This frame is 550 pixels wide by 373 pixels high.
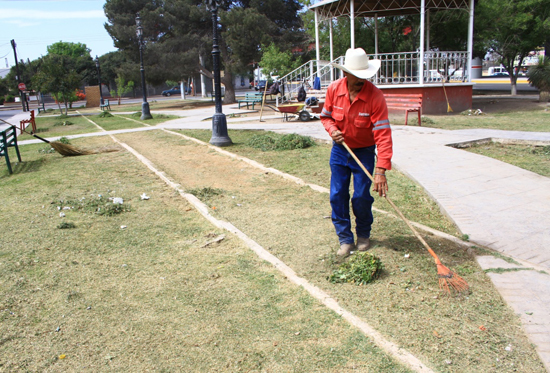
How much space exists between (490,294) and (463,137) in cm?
751

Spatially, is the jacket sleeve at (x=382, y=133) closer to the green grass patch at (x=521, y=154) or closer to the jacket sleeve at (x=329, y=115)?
the jacket sleeve at (x=329, y=115)

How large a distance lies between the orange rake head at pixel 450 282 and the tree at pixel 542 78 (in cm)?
1934

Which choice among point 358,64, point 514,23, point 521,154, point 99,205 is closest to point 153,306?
point 358,64

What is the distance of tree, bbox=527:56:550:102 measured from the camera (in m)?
19.3

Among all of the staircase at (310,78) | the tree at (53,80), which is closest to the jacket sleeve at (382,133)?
the staircase at (310,78)

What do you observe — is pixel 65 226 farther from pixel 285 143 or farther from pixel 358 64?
pixel 285 143

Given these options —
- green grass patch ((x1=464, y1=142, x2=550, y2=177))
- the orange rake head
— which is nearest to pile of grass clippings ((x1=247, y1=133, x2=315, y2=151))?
green grass patch ((x1=464, y1=142, x2=550, y2=177))

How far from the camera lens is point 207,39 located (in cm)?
3016

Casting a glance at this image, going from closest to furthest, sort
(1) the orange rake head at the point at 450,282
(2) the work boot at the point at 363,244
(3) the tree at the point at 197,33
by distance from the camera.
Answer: (1) the orange rake head at the point at 450,282 < (2) the work boot at the point at 363,244 < (3) the tree at the point at 197,33

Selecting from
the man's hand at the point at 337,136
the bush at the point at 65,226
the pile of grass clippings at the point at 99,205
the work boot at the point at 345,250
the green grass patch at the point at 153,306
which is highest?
the man's hand at the point at 337,136

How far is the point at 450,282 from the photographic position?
11.6 feet

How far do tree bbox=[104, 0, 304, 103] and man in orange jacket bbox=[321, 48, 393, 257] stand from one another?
81.1 feet

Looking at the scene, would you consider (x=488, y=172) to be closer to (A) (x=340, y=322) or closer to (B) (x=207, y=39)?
(A) (x=340, y=322)

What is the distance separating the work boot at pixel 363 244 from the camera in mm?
4422
